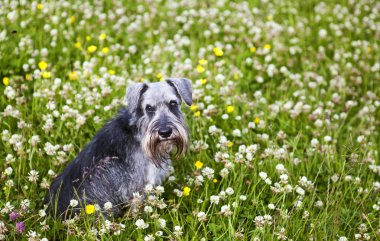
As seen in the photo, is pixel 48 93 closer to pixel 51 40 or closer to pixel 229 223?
pixel 51 40

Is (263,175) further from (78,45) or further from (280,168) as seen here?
(78,45)

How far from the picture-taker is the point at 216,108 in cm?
690

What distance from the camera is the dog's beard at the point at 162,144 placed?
4922 millimetres

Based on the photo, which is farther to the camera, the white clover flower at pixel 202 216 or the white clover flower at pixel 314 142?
the white clover flower at pixel 314 142

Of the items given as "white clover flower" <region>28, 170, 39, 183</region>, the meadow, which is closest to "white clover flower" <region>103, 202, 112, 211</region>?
the meadow

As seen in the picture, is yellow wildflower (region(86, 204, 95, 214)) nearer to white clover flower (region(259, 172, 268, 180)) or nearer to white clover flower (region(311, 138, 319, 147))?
white clover flower (region(259, 172, 268, 180))

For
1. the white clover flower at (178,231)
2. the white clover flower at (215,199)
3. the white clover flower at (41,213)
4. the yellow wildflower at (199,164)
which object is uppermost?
the yellow wildflower at (199,164)

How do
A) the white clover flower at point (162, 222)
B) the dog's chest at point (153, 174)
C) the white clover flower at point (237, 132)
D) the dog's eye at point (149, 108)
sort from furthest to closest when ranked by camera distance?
the white clover flower at point (237, 132) < the dog's chest at point (153, 174) < the dog's eye at point (149, 108) < the white clover flower at point (162, 222)

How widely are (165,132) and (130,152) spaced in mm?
560

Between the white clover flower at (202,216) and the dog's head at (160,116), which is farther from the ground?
the dog's head at (160,116)

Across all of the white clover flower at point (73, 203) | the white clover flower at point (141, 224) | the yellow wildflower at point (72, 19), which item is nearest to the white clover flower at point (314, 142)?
the white clover flower at point (141, 224)

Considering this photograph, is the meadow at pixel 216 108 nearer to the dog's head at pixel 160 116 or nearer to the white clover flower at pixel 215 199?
the white clover flower at pixel 215 199

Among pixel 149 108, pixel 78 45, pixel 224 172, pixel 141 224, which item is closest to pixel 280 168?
pixel 224 172

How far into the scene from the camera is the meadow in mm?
5066
